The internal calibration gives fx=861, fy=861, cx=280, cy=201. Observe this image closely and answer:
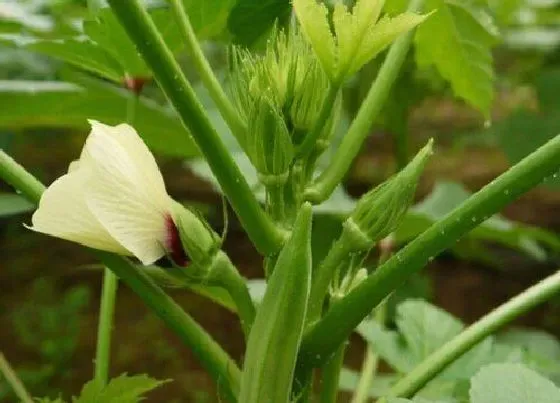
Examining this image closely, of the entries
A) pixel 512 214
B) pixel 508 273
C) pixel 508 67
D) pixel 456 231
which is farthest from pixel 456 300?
pixel 456 231

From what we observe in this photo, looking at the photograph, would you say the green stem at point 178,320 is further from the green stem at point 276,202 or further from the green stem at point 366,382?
the green stem at point 366,382

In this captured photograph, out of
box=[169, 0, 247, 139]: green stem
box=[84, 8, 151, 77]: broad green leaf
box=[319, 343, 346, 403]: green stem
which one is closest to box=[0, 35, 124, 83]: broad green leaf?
box=[84, 8, 151, 77]: broad green leaf

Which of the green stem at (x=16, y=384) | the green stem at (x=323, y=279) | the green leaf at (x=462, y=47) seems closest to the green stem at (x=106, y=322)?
the green stem at (x=16, y=384)

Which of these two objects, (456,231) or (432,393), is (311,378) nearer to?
→ (456,231)

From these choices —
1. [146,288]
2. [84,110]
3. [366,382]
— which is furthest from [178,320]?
[84,110]

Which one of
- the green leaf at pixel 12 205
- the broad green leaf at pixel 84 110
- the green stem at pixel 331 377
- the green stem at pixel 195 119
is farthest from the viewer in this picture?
the broad green leaf at pixel 84 110

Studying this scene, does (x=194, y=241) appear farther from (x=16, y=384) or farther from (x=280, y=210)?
(x=16, y=384)

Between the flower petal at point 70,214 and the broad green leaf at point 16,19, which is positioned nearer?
the flower petal at point 70,214

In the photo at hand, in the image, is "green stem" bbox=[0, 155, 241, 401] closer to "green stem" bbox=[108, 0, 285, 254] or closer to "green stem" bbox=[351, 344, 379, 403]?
"green stem" bbox=[108, 0, 285, 254]

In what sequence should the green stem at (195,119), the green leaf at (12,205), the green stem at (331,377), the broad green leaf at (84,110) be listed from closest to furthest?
1. the green stem at (195,119)
2. the green stem at (331,377)
3. the green leaf at (12,205)
4. the broad green leaf at (84,110)
